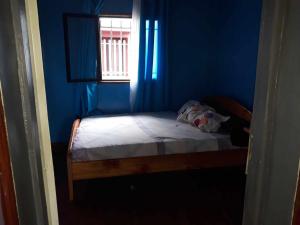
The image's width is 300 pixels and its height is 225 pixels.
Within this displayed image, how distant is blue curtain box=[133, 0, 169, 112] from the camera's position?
3439 mm

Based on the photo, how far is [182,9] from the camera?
3.62 meters

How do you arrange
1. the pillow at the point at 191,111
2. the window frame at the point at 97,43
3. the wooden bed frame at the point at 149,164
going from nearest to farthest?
1. the wooden bed frame at the point at 149,164
2. the pillow at the point at 191,111
3. the window frame at the point at 97,43

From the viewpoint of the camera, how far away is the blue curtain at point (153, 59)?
3439 mm

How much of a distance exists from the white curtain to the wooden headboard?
3.64 ft

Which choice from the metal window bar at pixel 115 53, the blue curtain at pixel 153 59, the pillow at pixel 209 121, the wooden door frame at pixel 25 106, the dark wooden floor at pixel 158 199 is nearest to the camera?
the wooden door frame at pixel 25 106

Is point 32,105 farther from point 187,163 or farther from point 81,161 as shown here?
point 187,163

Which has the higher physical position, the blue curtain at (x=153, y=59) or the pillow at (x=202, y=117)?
the blue curtain at (x=153, y=59)

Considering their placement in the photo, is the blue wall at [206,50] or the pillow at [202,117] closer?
the pillow at [202,117]

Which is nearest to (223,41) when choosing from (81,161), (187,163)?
(187,163)

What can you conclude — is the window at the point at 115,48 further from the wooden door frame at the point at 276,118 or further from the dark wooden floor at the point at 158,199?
the wooden door frame at the point at 276,118

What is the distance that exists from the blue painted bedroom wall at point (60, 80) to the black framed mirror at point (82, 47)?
0.11 meters

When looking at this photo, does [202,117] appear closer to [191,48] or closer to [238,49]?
[238,49]

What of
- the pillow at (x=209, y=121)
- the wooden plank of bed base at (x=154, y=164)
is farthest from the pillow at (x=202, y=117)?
the wooden plank of bed base at (x=154, y=164)

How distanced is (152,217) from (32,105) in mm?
1852
